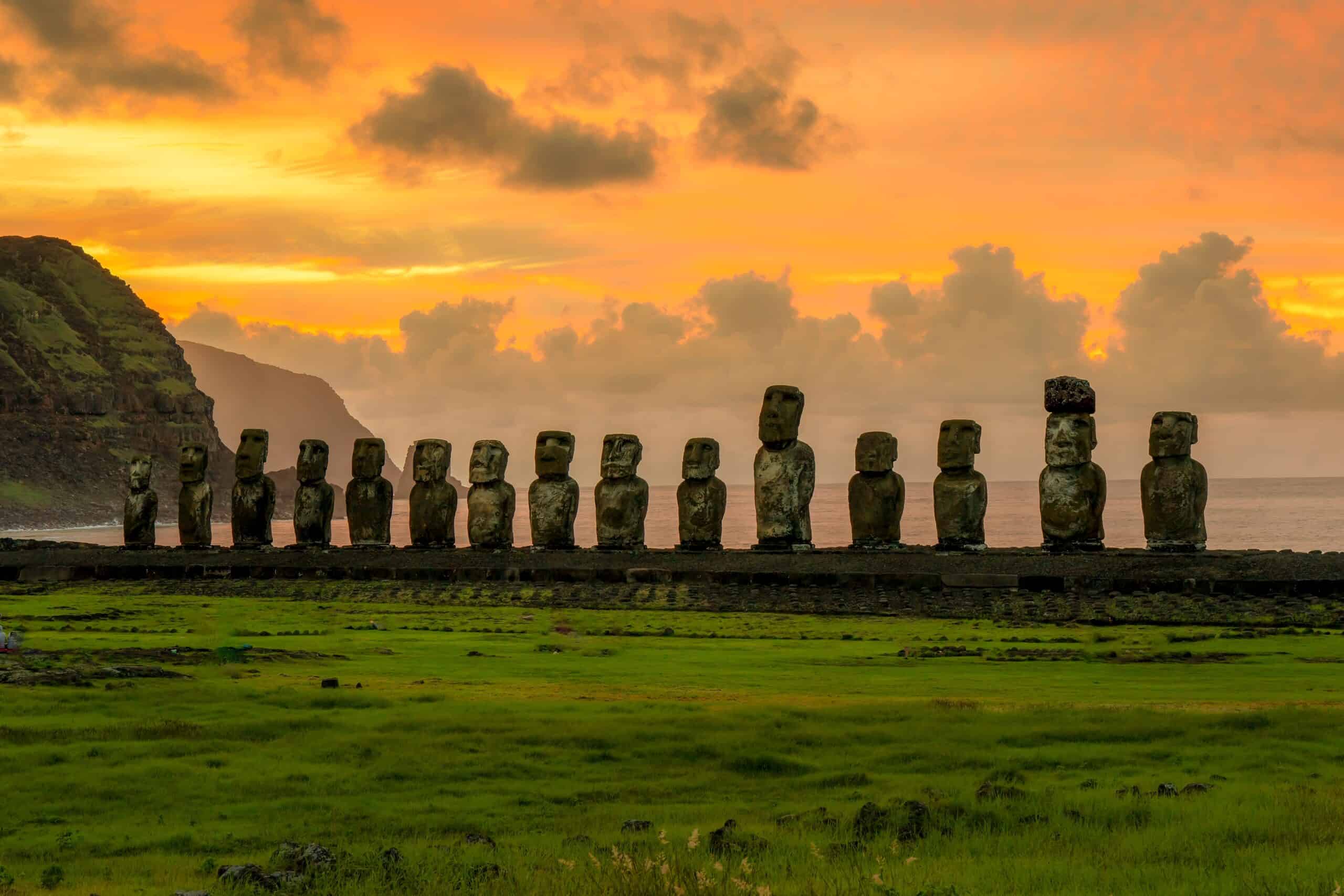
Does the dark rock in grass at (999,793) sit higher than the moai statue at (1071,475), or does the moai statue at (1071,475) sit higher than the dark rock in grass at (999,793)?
the moai statue at (1071,475)

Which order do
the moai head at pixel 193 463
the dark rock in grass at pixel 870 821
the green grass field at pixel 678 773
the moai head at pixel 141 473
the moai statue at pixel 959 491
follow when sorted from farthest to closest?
the moai head at pixel 141 473 < the moai head at pixel 193 463 < the moai statue at pixel 959 491 < the dark rock in grass at pixel 870 821 < the green grass field at pixel 678 773

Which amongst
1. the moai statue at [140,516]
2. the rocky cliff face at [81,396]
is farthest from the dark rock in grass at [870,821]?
the rocky cliff face at [81,396]

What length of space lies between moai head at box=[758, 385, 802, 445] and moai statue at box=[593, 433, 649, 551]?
278 centimetres

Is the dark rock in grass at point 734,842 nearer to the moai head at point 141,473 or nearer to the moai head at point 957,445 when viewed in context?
the moai head at point 957,445

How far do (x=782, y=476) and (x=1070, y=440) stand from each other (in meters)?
5.64

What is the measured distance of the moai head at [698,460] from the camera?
31.0 metres

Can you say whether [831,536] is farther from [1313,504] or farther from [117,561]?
[1313,504]

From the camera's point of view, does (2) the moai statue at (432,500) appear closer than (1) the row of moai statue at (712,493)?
No

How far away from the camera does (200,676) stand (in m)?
14.1

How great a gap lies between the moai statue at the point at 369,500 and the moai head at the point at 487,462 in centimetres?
246

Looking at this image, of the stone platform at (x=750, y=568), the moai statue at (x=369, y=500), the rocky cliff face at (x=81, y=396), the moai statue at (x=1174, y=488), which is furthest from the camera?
the rocky cliff face at (x=81, y=396)

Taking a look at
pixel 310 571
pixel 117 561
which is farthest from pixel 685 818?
pixel 117 561

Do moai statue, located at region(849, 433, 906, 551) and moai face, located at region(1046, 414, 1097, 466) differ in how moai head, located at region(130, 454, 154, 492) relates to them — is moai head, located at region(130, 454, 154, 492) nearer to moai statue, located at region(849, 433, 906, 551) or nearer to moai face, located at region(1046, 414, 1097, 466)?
moai statue, located at region(849, 433, 906, 551)

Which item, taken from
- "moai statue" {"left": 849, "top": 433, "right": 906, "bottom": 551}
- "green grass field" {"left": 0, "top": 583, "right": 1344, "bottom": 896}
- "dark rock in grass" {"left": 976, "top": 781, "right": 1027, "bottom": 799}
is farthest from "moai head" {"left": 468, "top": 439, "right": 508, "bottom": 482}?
"dark rock in grass" {"left": 976, "top": 781, "right": 1027, "bottom": 799}
